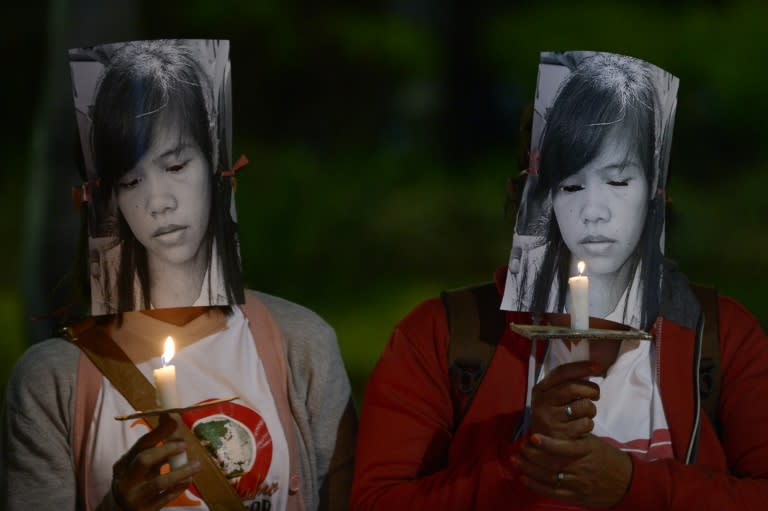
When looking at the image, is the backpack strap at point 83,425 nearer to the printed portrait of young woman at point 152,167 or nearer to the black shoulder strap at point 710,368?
the printed portrait of young woman at point 152,167

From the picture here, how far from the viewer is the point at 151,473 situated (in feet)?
9.05

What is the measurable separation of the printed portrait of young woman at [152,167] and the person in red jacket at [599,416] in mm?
619

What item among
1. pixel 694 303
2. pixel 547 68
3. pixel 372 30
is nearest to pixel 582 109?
pixel 547 68

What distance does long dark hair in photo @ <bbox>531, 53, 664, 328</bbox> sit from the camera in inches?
115

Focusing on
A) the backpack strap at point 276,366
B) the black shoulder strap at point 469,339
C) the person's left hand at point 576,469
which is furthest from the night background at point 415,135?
the person's left hand at point 576,469

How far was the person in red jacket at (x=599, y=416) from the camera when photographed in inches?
110

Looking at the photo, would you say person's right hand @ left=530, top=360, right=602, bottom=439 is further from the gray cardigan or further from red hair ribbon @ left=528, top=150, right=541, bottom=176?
the gray cardigan

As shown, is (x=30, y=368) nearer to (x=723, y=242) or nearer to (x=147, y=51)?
(x=147, y=51)

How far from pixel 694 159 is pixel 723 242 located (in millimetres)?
805

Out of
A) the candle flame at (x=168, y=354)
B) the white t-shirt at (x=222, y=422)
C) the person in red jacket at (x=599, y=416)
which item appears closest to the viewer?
the candle flame at (x=168, y=354)

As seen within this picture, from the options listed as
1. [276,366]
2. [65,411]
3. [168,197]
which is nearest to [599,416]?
[276,366]

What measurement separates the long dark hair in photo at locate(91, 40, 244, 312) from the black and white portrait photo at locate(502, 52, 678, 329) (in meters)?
0.88

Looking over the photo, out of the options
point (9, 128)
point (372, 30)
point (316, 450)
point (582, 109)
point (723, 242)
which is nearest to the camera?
point (582, 109)

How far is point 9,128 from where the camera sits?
1012cm
